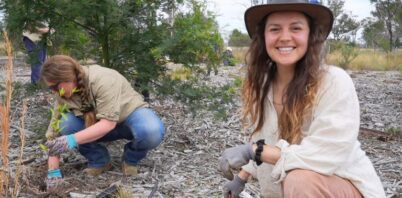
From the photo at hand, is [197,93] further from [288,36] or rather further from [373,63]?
[373,63]

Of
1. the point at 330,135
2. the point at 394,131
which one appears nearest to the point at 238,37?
the point at 394,131

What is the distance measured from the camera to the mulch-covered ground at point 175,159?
3264 mm

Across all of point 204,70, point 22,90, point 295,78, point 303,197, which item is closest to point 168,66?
point 204,70

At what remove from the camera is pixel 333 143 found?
192 cm

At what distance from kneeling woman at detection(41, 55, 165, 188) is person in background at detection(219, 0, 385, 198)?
1.22m

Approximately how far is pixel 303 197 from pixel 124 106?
72.3 inches

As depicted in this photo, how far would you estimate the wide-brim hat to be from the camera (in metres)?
2.03

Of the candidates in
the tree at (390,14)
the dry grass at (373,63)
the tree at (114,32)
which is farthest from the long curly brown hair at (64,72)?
the tree at (390,14)

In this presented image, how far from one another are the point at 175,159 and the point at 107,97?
3.24 ft

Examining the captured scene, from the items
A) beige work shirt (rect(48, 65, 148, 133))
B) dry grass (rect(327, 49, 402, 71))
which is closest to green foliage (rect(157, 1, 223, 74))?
beige work shirt (rect(48, 65, 148, 133))

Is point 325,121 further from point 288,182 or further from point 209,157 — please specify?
point 209,157

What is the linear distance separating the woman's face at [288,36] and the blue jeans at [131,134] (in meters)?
1.49

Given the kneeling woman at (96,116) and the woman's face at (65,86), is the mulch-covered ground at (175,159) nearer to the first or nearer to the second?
the kneeling woman at (96,116)

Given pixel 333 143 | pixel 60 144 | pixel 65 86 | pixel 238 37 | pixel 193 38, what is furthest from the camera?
pixel 238 37
